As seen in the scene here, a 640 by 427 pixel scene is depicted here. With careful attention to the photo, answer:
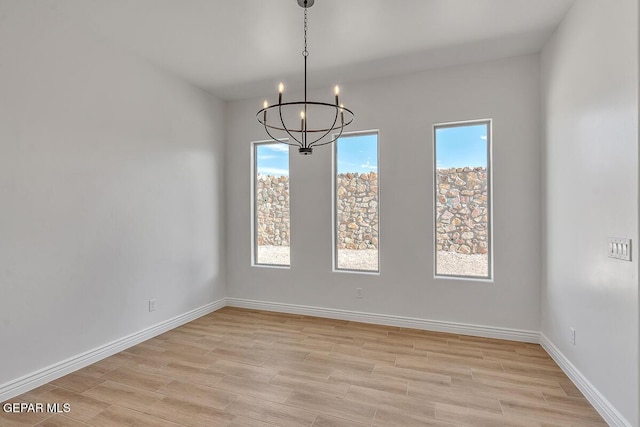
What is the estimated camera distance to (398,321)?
148 inches

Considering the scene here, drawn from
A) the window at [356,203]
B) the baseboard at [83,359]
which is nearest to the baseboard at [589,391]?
the window at [356,203]

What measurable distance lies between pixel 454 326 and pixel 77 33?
4.46 m

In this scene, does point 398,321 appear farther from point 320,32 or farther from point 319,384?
point 320,32

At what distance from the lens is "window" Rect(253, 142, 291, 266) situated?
4.40 metres

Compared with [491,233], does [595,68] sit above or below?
above

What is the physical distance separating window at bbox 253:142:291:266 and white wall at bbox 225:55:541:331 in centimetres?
12

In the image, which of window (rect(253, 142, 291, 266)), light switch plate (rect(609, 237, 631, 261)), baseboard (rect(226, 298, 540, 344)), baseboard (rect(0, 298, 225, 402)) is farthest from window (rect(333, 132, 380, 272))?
light switch plate (rect(609, 237, 631, 261))

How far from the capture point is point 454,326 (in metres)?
3.55

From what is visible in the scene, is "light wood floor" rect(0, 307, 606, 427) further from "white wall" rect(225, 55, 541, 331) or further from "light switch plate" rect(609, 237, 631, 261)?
"light switch plate" rect(609, 237, 631, 261)

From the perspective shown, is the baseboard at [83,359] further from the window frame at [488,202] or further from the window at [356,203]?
the window frame at [488,202]

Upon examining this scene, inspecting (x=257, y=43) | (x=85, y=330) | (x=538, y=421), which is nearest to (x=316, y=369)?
(x=538, y=421)

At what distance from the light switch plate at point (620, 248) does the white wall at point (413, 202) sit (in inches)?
51.7

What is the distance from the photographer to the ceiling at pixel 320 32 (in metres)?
2.54

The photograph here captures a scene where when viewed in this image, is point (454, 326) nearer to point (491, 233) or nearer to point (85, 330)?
point (491, 233)
